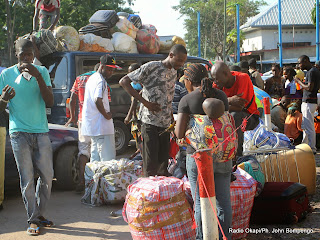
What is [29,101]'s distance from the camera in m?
4.85

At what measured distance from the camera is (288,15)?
182 ft

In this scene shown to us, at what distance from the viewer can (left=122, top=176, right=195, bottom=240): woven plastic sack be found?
408 cm

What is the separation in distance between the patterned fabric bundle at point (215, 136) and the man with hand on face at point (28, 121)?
6.05ft

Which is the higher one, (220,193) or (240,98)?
(240,98)

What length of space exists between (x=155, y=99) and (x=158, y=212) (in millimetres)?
1520

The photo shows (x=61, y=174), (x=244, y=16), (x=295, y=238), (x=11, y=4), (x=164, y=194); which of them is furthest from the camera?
(x=244, y=16)

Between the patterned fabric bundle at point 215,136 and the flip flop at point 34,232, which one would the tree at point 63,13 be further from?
the patterned fabric bundle at point 215,136

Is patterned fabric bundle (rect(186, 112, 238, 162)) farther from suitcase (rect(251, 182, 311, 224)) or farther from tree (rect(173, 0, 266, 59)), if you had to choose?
tree (rect(173, 0, 266, 59))

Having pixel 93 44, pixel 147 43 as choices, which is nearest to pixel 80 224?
pixel 93 44

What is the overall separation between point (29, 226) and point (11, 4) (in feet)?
78.6

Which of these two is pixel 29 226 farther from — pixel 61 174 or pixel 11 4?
pixel 11 4

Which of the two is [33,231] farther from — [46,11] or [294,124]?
[46,11]

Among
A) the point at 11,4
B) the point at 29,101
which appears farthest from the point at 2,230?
the point at 11,4

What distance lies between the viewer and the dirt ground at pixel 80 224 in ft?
15.6
